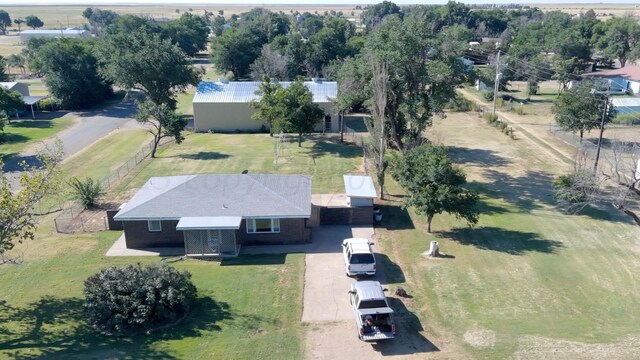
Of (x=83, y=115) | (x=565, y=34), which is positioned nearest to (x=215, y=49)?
(x=83, y=115)

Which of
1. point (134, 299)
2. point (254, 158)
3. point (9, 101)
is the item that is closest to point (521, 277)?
point (134, 299)

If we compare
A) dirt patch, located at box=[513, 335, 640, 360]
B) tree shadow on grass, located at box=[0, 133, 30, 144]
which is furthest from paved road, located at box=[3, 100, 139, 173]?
dirt patch, located at box=[513, 335, 640, 360]

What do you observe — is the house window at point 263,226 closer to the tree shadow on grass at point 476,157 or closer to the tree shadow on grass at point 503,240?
the tree shadow on grass at point 503,240

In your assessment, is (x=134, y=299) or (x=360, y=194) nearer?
(x=134, y=299)

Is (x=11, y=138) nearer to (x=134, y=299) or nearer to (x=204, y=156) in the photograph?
(x=204, y=156)

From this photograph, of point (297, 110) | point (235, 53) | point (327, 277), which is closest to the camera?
point (327, 277)

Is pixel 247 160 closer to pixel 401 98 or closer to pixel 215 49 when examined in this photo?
pixel 401 98

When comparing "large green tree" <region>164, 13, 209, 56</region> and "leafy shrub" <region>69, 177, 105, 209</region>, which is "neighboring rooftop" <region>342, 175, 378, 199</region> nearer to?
"leafy shrub" <region>69, 177, 105, 209</region>
